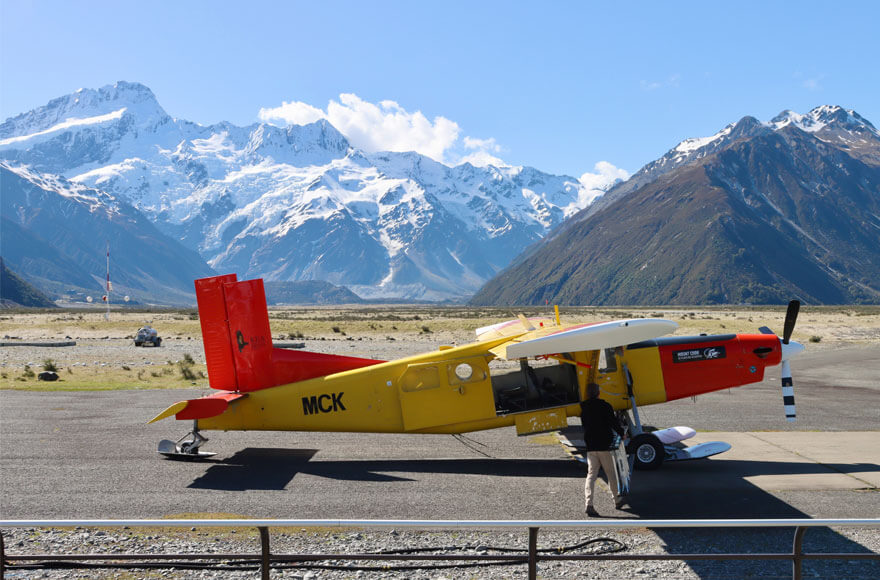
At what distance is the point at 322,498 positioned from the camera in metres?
10.8

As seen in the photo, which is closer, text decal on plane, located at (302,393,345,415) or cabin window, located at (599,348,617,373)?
cabin window, located at (599,348,617,373)

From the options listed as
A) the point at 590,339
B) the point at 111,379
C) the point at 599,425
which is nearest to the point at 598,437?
the point at 599,425

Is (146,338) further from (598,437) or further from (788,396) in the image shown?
(788,396)

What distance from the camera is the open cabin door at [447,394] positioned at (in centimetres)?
1302

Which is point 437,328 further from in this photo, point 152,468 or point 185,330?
point 152,468

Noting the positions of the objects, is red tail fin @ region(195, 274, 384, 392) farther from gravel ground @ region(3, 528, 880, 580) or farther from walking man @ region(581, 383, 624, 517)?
walking man @ region(581, 383, 624, 517)

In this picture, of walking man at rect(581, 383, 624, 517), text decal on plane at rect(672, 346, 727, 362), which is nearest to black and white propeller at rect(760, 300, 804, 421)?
text decal on plane at rect(672, 346, 727, 362)

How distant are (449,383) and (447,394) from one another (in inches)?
8.9

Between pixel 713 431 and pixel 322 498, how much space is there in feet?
33.8

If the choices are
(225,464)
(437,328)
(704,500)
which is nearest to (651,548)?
(704,500)

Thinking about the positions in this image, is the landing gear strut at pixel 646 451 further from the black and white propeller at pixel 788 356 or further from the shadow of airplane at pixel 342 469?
the black and white propeller at pixel 788 356

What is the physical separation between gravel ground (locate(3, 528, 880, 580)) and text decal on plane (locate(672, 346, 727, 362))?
4.60 m

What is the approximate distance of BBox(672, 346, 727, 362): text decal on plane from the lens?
13.4 m

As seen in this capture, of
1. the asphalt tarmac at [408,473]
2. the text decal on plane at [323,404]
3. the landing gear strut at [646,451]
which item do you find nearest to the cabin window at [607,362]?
the landing gear strut at [646,451]
